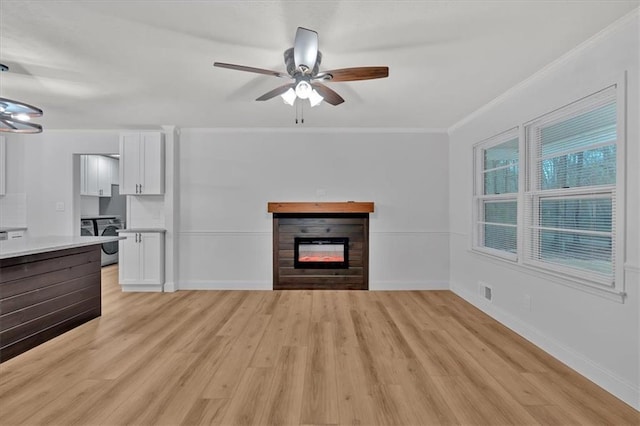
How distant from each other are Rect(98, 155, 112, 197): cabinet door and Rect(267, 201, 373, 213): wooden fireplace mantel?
413 centimetres

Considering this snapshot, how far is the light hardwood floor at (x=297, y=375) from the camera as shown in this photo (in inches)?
68.2

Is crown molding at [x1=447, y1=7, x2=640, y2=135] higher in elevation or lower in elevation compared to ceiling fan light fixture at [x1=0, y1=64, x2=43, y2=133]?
higher

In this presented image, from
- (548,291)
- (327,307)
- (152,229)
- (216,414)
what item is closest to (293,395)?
(216,414)

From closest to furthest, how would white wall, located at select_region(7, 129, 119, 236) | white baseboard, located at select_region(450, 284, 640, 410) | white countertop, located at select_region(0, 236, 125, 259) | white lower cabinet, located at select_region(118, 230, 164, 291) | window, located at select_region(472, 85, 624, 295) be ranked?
white baseboard, located at select_region(450, 284, 640, 410), window, located at select_region(472, 85, 624, 295), white countertop, located at select_region(0, 236, 125, 259), white lower cabinet, located at select_region(118, 230, 164, 291), white wall, located at select_region(7, 129, 119, 236)

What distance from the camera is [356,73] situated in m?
2.08

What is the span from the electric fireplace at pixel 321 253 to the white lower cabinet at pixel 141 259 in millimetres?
2008

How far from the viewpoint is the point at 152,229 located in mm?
4328

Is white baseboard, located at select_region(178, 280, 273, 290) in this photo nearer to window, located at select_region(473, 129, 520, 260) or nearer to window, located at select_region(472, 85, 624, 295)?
window, located at select_region(473, 129, 520, 260)

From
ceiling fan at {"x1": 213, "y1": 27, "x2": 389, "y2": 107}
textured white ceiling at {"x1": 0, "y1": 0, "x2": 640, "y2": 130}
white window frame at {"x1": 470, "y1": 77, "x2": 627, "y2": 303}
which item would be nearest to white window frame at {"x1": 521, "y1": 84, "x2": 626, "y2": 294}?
white window frame at {"x1": 470, "y1": 77, "x2": 627, "y2": 303}

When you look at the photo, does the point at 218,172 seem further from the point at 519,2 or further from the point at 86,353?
the point at 519,2

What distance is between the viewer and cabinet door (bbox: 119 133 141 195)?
4.34 meters

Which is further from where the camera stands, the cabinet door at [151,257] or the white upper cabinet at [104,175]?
the white upper cabinet at [104,175]

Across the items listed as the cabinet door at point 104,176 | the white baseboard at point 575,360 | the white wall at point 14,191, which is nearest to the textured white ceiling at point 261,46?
the white wall at point 14,191

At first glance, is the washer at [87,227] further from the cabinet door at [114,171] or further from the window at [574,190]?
the window at [574,190]
